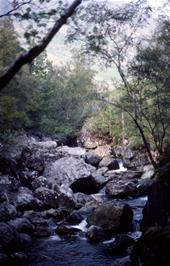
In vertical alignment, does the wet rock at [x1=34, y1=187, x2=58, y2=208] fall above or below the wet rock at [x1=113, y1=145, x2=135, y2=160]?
above

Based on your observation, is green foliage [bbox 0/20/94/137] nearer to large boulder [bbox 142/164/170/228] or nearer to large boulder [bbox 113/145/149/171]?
large boulder [bbox 113/145/149/171]

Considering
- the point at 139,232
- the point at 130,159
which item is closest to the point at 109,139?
the point at 130,159

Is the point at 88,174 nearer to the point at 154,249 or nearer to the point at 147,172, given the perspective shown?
the point at 147,172

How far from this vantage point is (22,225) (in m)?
16.6

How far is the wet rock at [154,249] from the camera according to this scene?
863 cm

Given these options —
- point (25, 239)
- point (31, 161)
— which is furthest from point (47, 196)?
point (31, 161)

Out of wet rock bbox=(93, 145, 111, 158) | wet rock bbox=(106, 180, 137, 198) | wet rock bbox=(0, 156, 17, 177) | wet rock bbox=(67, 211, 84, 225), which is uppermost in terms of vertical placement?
wet rock bbox=(0, 156, 17, 177)

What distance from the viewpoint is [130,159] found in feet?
115

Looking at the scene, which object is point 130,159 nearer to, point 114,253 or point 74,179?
point 74,179

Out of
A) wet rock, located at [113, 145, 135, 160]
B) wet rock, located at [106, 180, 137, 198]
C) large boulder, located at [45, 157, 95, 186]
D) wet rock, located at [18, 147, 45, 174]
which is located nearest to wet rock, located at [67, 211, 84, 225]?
large boulder, located at [45, 157, 95, 186]

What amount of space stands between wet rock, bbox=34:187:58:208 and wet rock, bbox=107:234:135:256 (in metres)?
6.17

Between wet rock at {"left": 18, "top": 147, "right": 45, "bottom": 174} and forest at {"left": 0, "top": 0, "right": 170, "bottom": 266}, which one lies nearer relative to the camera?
forest at {"left": 0, "top": 0, "right": 170, "bottom": 266}

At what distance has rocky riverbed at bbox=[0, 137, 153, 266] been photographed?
14.2 metres

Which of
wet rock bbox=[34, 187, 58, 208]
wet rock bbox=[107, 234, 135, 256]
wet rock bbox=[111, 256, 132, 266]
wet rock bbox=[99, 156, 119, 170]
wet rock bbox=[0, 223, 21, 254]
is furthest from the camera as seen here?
wet rock bbox=[99, 156, 119, 170]
